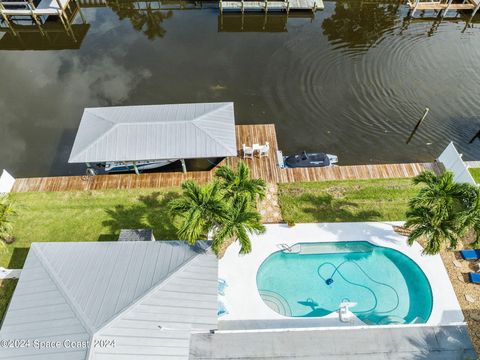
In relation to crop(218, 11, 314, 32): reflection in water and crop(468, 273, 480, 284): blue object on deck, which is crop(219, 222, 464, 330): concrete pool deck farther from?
crop(218, 11, 314, 32): reflection in water

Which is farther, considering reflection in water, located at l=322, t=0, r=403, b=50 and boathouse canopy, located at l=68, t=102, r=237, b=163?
reflection in water, located at l=322, t=0, r=403, b=50

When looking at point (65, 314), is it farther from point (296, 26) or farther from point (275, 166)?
point (296, 26)

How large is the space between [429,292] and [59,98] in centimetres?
3277

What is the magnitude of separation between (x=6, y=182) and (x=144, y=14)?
2700cm

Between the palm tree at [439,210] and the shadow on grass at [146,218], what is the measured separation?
14.3 m

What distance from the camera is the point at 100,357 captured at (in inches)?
547

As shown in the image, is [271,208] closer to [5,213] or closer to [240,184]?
[240,184]

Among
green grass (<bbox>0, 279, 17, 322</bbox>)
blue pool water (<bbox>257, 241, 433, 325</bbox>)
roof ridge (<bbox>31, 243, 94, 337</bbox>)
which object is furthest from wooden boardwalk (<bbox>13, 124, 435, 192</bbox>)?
roof ridge (<bbox>31, 243, 94, 337</bbox>)

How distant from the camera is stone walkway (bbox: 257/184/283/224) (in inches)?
877

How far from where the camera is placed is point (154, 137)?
2298 cm

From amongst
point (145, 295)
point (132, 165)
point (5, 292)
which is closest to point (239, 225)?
point (145, 295)

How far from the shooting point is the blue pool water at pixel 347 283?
19.1m

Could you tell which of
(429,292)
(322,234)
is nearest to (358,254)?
(322,234)

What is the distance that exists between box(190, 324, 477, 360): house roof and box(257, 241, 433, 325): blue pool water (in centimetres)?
202
